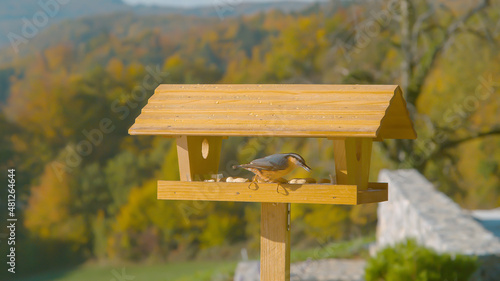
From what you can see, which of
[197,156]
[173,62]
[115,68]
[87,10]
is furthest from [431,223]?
[87,10]

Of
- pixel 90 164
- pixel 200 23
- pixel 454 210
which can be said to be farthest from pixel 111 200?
pixel 454 210

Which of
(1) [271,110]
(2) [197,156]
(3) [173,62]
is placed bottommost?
(2) [197,156]

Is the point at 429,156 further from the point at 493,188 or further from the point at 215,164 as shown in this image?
the point at 215,164

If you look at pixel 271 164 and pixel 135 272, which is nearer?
pixel 271 164

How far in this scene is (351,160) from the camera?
135 inches

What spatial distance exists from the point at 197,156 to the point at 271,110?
63cm

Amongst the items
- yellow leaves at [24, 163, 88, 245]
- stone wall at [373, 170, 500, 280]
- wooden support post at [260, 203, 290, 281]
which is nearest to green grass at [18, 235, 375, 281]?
yellow leaves at [24, 163, 88, 245]

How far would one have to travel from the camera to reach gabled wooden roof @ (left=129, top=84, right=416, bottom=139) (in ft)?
10.4

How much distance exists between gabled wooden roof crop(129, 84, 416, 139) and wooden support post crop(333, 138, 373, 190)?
20cm

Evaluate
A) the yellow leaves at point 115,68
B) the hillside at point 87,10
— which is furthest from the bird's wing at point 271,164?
the yellow leaves at point 115,68

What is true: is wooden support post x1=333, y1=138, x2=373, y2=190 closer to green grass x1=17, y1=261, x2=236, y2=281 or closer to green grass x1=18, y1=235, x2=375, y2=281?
green grass x1=18, y1=235, x2=375, y2=281

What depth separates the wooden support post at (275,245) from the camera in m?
3.59

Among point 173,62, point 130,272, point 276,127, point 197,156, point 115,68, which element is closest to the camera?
point 276,127

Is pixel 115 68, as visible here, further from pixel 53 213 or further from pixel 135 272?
pixel 135 272
